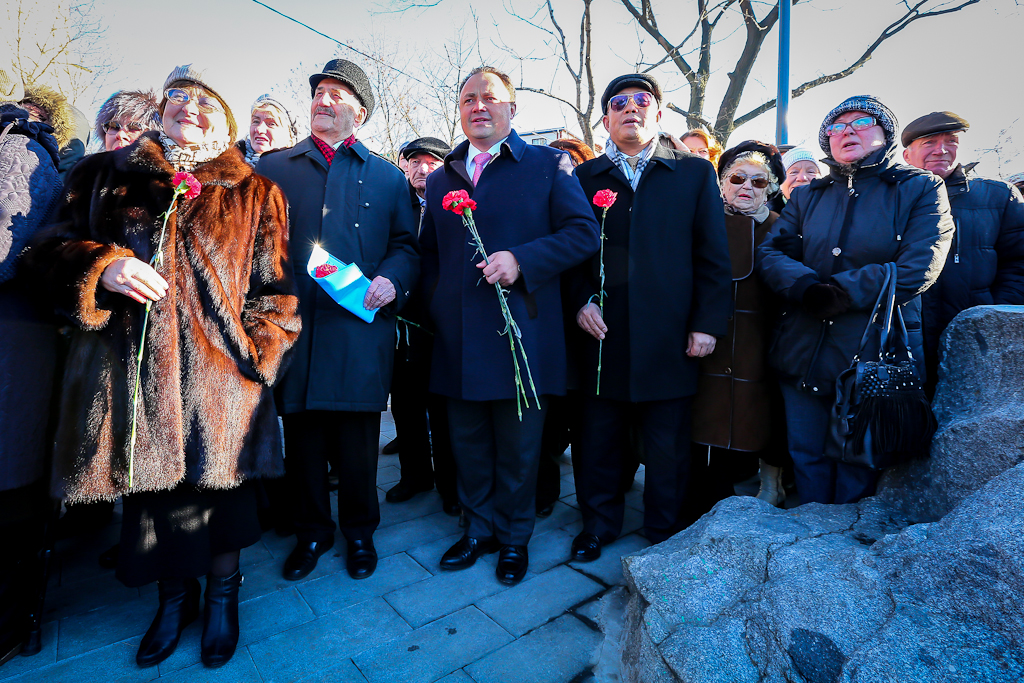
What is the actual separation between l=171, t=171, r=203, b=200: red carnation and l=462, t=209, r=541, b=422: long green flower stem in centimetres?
103

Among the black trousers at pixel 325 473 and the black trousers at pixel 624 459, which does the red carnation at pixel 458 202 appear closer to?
the black trousers at pixel 325 473

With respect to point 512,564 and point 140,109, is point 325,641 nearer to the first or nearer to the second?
point 512,564

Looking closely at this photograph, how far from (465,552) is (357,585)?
0.51 meters

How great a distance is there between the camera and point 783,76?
794 cm

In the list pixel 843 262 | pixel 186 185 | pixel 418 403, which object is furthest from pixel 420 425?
pixel 843 262

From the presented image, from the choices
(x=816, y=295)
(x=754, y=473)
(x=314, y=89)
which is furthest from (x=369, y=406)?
(x=754, y=473)

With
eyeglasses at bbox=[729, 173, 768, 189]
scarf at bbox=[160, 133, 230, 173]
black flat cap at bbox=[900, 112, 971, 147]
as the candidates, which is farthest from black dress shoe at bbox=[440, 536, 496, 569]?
black flat cap at bbox=[900, 112, 971, 147]

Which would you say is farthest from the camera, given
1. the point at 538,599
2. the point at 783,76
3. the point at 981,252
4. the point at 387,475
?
the point at 783,76

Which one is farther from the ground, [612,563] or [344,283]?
[344,283]

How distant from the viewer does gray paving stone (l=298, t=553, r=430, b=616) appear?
2484mm

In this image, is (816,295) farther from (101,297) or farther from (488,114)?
(101,297)

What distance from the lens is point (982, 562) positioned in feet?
4.79

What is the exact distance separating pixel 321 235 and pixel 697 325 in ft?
5.84

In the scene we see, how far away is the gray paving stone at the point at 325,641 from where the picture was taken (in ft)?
6.79
